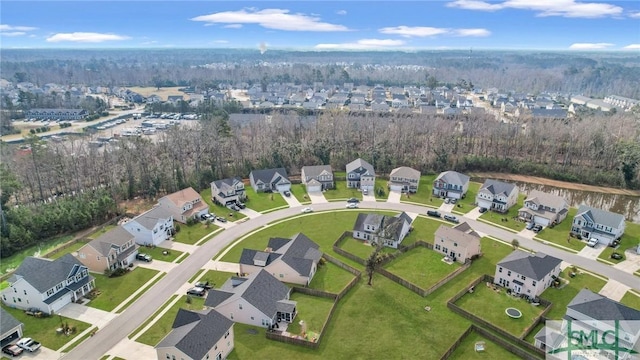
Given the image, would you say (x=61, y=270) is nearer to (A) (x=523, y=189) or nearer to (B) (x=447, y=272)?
(B) (x=447, y=272)

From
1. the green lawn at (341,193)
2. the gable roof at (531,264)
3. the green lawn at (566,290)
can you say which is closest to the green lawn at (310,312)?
the gable roof at (531,264)

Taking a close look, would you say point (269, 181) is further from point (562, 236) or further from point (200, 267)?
point (562, 236)

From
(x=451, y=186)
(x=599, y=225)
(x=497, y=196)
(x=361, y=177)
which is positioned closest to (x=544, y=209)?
(x=497, y=196)

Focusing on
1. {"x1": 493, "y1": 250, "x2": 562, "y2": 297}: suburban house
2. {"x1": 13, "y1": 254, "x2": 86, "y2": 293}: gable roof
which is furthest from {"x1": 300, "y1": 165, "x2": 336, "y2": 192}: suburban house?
{"x1": 13, "y1": 254, "x2": 86, "y2": 293}: gable roof

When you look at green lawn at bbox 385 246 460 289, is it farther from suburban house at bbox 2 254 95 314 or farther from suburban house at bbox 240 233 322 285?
suburban house at bbox 2 254 95 314

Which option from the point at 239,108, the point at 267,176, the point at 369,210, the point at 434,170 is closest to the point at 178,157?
the point at 267,176

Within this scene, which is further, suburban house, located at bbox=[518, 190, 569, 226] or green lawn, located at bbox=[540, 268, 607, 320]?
suburban house, located at bbox=[518, 190, 569, 226]
